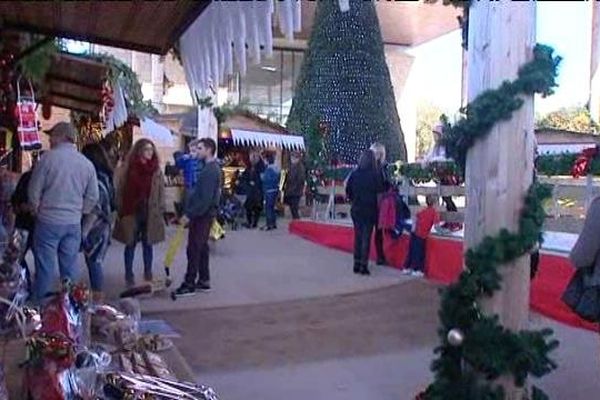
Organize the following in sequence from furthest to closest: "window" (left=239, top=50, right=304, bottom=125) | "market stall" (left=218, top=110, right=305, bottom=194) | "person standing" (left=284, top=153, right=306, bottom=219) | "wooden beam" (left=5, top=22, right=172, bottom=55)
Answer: "window" (left=239, top=50, right=304, bottom=125)
"market stall" (left=218, top=110, right=305, bottom=194)
"person standing" (left=284, top=153, right=306, bottom=219)
"wooden beam" (left=5, top=22, right=172, bottom=55)

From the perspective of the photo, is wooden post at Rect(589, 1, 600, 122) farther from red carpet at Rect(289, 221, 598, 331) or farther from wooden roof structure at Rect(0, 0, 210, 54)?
wooden roof structure at Rect(0, 0, 210, 54)

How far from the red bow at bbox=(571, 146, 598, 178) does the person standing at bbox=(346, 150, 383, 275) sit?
2430mm

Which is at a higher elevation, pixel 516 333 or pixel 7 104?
pixel 7 104

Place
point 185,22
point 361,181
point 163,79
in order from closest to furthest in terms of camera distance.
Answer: point 185,22, point 361,181, point 163,79

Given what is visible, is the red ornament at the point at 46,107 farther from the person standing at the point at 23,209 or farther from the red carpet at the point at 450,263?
the red carpet at the point at 450,263

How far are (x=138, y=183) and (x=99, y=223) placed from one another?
1062 millimetres

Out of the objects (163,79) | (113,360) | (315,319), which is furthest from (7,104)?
(163,79)

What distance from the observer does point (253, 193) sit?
17.8m

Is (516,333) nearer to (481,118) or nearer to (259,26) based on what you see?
(481,118)

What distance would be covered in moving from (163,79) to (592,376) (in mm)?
23860

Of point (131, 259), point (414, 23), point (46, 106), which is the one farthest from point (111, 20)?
point (414, 23)

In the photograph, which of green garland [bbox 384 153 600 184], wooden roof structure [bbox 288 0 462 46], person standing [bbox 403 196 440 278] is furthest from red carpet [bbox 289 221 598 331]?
wooden roof structure [bbox 288 0 462 46]

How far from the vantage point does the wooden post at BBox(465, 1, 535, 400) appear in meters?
4.14

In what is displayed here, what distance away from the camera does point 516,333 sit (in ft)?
13.7
